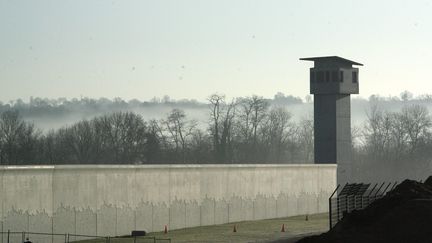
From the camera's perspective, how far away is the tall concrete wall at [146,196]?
1929 inches

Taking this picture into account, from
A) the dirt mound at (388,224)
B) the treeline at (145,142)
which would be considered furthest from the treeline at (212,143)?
the dirt mound at (388,224)

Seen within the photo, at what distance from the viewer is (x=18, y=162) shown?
4995 inches

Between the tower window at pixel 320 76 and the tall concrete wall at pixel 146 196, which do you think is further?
the tower window at pixel 320 76

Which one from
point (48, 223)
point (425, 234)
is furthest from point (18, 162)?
point (425, 234)

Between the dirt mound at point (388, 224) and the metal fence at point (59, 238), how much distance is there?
13230 millimetres

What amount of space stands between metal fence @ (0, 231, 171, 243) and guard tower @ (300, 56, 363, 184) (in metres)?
58.8

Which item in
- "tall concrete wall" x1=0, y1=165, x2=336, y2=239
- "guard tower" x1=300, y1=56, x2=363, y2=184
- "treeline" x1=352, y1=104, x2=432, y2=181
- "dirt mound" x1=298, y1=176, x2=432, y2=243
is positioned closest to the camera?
"dirt mound" x1=298, y1=176, x2=432, y2=243

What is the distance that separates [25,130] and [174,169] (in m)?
89.9

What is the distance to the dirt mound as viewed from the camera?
34312 mm

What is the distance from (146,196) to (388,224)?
26487 mm

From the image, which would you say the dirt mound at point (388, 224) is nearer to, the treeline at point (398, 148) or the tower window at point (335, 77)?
the tower window at point (335, 77)

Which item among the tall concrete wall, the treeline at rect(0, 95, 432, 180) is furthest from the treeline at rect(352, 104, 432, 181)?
the tall concrete wall

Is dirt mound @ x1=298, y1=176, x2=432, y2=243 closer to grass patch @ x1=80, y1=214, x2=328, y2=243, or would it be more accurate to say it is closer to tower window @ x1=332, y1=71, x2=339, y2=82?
grass patch @ x1=80, y1=214, x2=328, y2=243

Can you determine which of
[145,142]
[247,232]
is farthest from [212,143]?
[247,232]
